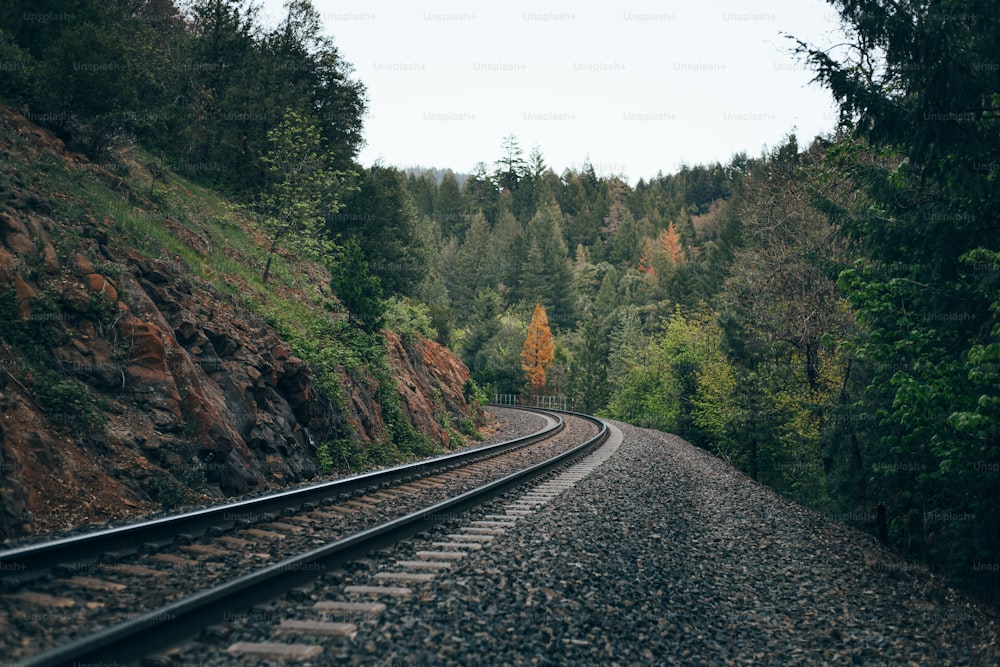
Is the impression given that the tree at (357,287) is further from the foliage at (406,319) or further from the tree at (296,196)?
the foliage at (406,319)

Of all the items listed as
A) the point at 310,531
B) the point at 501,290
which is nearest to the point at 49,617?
the point at 310,531

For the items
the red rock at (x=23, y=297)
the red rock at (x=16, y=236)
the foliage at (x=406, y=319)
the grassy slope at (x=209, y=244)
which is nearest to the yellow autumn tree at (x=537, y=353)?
the foliage at (x=406, y=319)

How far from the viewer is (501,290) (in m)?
92.2

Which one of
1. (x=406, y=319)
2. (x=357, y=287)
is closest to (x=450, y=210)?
(x=406, y=319)

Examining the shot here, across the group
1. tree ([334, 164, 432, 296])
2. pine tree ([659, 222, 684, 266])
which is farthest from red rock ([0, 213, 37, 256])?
pine tree ([659, 222, 684, 266])

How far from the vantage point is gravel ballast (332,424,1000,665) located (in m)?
5.07

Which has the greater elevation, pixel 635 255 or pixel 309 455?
pixel 635 255

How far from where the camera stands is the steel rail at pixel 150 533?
5285 millimetres

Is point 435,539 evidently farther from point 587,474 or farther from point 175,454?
point 587,474

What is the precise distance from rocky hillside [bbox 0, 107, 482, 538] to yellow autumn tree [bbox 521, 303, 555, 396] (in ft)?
174

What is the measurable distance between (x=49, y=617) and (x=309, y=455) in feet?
32.1

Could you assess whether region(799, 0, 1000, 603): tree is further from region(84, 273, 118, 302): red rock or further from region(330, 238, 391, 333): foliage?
region(330, 238, 391, 333): foliage

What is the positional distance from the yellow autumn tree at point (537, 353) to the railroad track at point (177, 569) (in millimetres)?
Answer: 62211

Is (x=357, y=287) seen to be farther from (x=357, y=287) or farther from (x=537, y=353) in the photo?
(x=537, y=353)
